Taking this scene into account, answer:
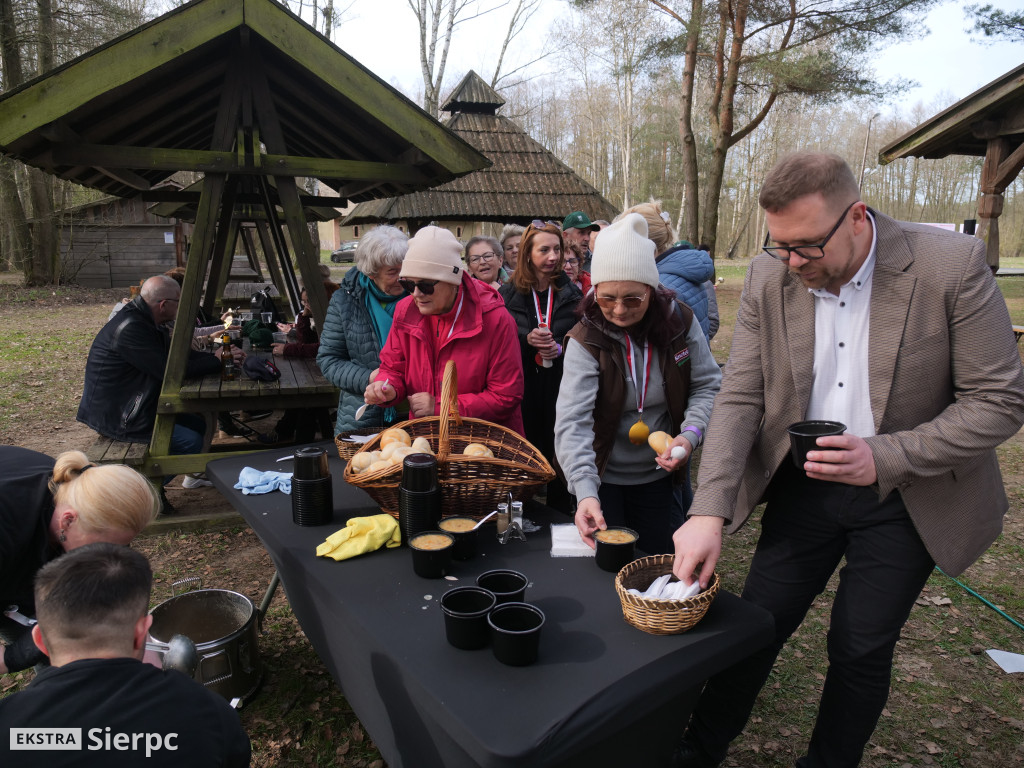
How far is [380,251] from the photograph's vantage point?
3430 mm

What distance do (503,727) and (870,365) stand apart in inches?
49.7

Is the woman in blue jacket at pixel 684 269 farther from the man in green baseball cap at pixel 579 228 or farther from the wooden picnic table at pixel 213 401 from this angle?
A: the wooden picnic table at pixel 213 401

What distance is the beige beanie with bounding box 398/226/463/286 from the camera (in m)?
2.56

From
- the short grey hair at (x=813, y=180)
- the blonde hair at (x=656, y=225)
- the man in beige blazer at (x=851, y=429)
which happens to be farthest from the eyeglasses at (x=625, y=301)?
the blonde hair at (x=656, y=225)

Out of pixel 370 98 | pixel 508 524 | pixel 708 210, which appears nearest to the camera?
pixel 508 524

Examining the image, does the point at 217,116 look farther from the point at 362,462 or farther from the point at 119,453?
the point at 362,462

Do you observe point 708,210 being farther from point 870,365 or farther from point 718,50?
point 870,365

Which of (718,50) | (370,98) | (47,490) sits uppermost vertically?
(718,50)

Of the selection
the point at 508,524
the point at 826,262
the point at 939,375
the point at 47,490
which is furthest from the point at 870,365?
the point at 47,490

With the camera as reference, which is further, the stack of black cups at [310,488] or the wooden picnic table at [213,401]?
the wooden picnic table at [213,401]

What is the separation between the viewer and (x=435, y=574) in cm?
179

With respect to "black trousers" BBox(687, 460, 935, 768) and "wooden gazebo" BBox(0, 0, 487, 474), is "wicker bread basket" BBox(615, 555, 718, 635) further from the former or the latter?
"wooden gazebo" BBox(0, 0, 487, 474)

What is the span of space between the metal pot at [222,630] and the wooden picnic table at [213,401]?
5.13ft

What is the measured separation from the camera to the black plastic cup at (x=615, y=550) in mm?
1800
